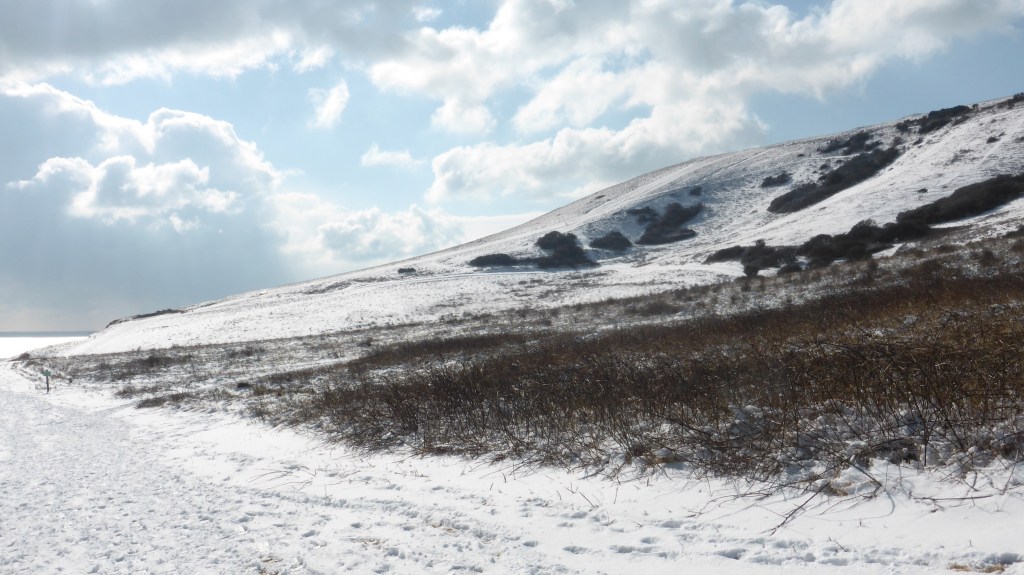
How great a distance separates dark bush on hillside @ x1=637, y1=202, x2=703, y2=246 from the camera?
70706mm

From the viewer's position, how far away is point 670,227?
75062mm

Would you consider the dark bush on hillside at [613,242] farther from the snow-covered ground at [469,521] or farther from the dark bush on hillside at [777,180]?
the snow-covered ground at [469,521]

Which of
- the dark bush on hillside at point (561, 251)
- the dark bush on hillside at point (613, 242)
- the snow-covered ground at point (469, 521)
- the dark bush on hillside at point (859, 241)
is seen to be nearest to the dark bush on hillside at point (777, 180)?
the dark bush on hillside at point (613, 242)

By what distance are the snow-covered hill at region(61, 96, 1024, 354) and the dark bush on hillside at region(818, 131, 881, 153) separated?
31 centimetres

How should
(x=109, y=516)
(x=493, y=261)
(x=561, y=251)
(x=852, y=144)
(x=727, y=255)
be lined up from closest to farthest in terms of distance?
(x=109, y=516) → (x=727, y=255) → (x=493, y=261) → (x=561, y=251) → (x=852, y=144)

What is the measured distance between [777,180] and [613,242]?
30.8m

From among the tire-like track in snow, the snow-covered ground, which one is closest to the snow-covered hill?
the tire-like track in snow

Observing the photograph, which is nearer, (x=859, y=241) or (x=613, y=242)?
(x=859, y=241)

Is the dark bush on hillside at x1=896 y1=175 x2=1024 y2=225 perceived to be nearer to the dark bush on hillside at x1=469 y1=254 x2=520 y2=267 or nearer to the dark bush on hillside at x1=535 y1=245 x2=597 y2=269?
the dark bush on hillside at x1=535 y1=245 x2=597 y2=269

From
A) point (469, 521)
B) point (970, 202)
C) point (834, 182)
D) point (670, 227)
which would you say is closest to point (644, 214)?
point (670, 227)

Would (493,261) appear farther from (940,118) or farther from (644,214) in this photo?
(940,118)

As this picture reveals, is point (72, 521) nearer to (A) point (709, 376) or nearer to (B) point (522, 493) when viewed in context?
(B) point (522, 493)

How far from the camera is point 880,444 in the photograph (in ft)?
14.4

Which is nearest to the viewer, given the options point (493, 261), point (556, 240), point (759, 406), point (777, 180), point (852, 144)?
point (759, 406)
